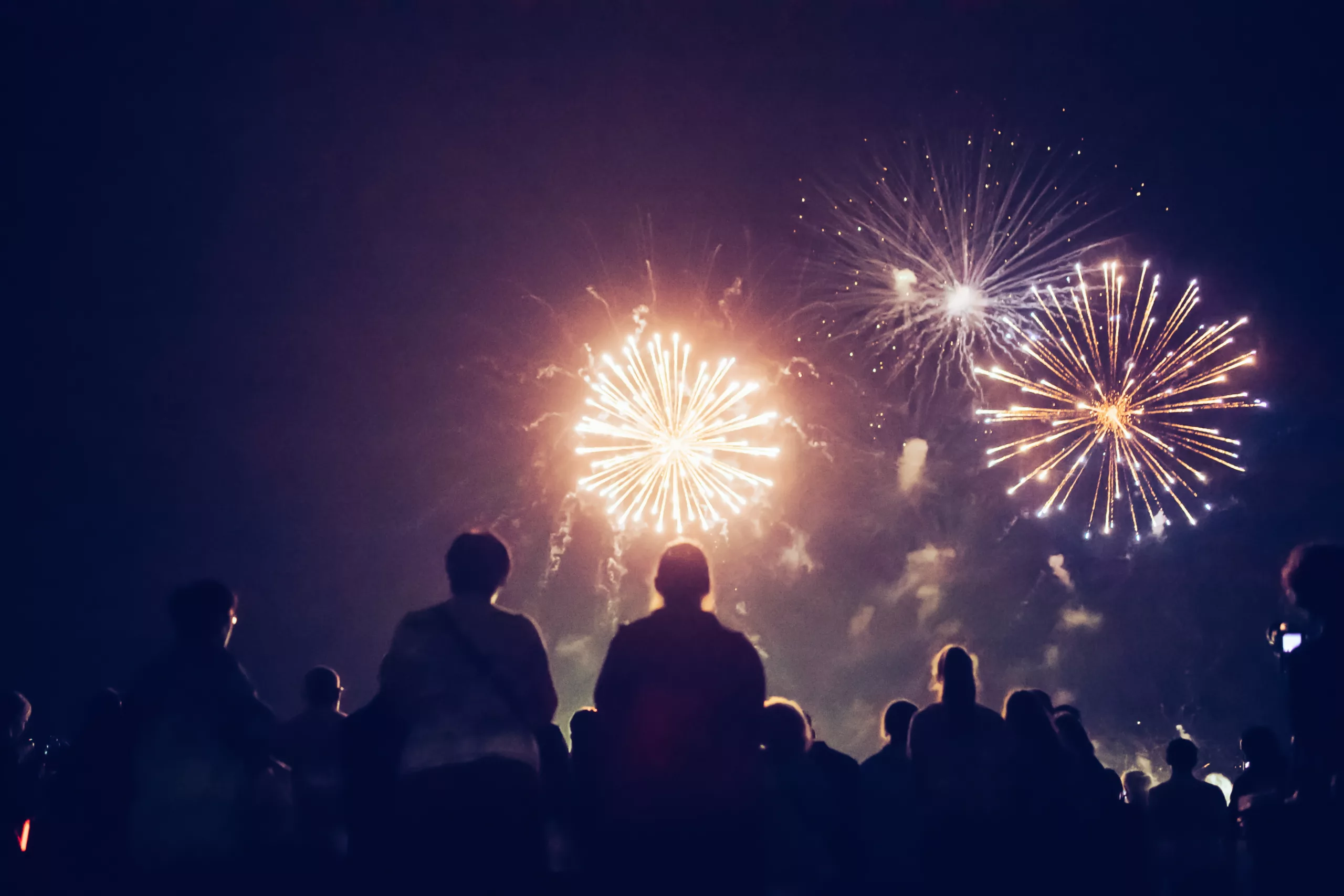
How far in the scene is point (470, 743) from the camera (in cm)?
388

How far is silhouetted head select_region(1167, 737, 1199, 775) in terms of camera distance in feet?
19.5

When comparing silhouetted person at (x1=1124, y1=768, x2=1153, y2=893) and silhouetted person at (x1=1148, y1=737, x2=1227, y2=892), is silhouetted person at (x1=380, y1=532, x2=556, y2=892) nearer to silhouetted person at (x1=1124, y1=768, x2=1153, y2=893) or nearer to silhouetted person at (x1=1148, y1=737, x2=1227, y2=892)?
silhouetted person at (x1=1124, y1=768, x2=1153, y2=893)

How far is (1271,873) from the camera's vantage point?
4773 mm

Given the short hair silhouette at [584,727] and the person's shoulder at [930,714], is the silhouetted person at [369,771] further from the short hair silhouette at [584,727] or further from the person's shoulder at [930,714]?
the person's shoulder at [930,714]

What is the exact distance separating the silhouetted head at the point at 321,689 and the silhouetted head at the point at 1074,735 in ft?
14.6

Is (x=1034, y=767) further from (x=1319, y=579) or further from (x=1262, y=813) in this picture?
(x=1319, y=579)

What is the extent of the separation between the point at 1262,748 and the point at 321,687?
5.99 m

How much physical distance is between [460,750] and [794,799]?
1749mm

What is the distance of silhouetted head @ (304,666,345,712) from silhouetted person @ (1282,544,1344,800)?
5.44 metres

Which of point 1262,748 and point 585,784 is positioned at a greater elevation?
point 1262,748

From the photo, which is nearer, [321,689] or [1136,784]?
[321,689]

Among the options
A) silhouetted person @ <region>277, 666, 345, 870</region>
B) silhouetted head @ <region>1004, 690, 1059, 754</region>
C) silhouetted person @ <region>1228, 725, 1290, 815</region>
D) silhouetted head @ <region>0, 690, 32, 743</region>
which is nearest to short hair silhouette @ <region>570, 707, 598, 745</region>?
silhouetted person @ <region>277, 666, 345, 870</region>

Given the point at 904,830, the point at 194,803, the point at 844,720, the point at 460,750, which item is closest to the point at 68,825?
the point at 194,803

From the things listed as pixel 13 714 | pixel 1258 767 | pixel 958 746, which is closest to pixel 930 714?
pixel 958 746
